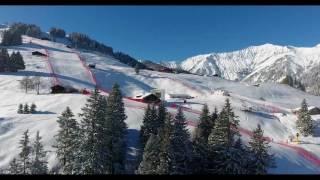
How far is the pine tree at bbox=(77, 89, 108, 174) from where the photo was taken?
130ft

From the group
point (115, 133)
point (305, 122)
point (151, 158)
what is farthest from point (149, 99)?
point (151, 158)

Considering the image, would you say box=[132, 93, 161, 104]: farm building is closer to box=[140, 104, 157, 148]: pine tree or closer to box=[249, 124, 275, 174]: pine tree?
box=[140, 104, 157, 148]: pine tree

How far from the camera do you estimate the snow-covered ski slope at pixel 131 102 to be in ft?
183

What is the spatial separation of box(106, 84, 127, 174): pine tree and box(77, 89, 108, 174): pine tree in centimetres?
185

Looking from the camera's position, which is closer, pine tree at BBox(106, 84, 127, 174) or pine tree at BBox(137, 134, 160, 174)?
pine tree at BBox(137, 134, 160, 174)

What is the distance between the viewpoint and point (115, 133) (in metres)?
49.7

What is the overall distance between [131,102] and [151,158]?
42.2 meters

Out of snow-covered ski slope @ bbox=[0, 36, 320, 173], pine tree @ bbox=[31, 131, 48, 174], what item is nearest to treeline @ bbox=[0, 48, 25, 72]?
snow-covered ski slope @ bbox=[0, 36, 320, 173]

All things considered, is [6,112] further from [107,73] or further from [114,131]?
[107,73]

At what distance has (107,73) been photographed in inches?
5069

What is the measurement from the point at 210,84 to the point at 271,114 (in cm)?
5423

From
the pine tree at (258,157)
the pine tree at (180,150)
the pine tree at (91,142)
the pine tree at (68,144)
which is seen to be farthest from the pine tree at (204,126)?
the pine tree at (68,144)

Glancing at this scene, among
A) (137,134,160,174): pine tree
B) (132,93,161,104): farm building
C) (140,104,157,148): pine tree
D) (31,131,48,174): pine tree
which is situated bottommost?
(31,131,48,174): pine tree

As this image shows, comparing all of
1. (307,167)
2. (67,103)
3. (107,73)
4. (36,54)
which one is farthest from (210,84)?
(307,167)
